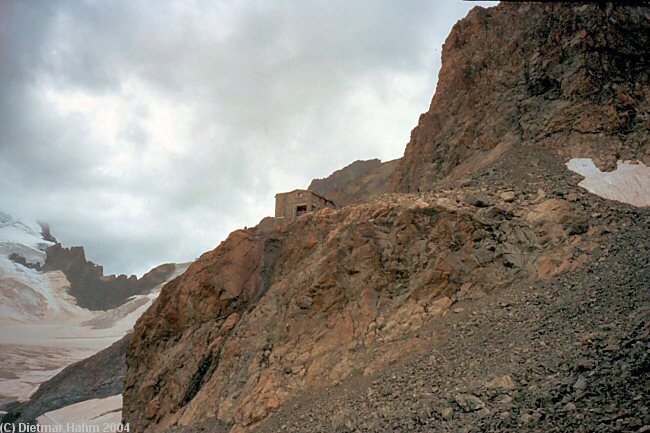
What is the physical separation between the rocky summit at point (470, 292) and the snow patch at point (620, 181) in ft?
1.79

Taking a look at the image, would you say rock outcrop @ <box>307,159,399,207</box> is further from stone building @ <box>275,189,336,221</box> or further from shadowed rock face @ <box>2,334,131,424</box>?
shadowed rock face @ <box>2,334,131,424</box>

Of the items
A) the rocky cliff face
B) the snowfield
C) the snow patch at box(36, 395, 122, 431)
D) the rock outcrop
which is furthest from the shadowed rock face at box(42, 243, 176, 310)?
the rocky cliff face

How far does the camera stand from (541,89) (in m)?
23.5

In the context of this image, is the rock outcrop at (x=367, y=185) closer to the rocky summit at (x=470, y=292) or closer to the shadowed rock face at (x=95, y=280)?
the rocky summit at (x=470, y=292)

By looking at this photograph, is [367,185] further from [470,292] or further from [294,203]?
[470,292]

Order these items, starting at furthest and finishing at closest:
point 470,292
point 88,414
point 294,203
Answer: point 88,414 → point 294,203 → point 470,292

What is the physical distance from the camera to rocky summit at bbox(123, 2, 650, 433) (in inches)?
375

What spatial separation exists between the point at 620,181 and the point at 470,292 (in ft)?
26.7

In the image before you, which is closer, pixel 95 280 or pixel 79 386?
pixel 79 386

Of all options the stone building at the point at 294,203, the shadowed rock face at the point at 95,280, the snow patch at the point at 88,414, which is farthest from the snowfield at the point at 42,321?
the stone building at the point at 294,203

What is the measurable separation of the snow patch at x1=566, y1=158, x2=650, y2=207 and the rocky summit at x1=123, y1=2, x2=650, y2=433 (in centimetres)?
55

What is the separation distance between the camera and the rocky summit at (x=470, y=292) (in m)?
9.52

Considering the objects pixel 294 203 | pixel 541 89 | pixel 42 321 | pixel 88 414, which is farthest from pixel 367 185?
pixel 42 321

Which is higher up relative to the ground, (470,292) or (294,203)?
(294,203)
